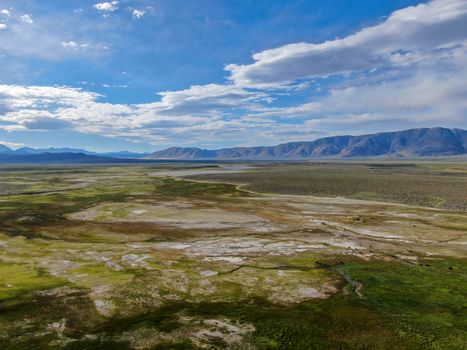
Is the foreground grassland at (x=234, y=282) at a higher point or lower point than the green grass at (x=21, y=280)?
lower

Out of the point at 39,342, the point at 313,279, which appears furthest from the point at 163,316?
the point at 313,279

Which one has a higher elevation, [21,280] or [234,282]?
[21,280]

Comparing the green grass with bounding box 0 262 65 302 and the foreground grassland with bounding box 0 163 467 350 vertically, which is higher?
the green grass with bounding box 0 262 65 302

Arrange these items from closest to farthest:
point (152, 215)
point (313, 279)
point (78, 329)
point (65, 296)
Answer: point (78, 329) → point (65, 296) → point (313, 279) → point (152, 215)

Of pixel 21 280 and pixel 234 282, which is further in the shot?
pixel 21 280

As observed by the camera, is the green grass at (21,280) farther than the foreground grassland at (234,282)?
Yes

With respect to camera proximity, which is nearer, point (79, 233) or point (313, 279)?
point (313, 279)

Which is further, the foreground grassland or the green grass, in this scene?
the green grass

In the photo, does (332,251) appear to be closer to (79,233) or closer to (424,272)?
(424,272)
